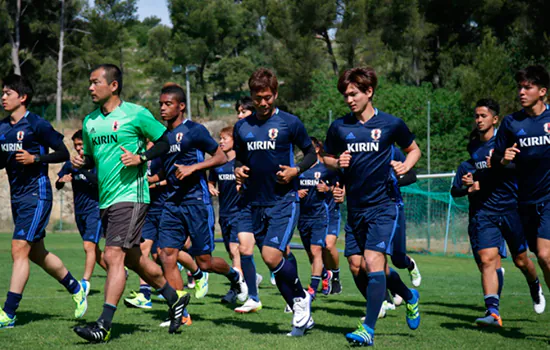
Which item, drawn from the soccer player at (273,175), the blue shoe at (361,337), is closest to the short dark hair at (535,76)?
the soccer player at (273,175)

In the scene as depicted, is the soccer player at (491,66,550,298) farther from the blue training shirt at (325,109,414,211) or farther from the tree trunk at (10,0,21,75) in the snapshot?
the tree trunk at (10,0,21,75)

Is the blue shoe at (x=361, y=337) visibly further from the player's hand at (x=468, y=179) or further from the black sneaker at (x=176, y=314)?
the player's hand at (x=468, y=179)

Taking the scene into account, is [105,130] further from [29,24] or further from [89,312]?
[29,24]

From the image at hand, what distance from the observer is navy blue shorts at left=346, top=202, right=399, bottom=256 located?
6.88 meters

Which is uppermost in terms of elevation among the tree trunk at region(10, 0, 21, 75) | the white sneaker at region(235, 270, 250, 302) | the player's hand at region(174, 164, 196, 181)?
the tree trunk at region(10, 0, 21, 75)


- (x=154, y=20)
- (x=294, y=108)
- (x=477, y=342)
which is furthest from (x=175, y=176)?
(x=154, y=20)

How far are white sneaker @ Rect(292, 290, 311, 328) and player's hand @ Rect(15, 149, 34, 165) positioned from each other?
3102 millimetres

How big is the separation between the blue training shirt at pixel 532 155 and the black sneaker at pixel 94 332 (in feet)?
13.8

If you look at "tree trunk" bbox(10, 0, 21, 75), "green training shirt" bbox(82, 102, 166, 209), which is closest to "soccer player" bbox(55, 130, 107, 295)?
"green training shirt" bbox(82, 102, 166, 209)

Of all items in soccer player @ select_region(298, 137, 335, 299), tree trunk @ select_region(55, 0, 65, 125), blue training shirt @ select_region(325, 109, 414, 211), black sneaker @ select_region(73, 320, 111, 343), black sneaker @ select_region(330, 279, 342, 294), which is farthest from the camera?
tree trunk @ select_region(55, 0, 65, 125)

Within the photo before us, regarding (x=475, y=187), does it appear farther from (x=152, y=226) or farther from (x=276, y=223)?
(x=152, y=226)

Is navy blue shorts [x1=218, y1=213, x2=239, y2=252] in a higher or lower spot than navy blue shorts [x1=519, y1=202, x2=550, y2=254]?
lower

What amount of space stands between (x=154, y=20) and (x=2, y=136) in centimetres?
12747

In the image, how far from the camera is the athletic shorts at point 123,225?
6.73 m
